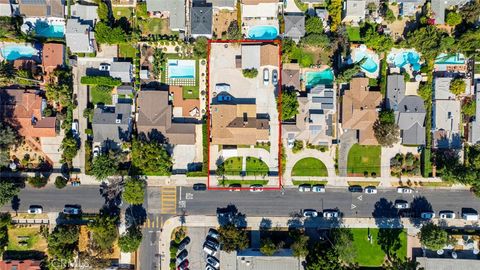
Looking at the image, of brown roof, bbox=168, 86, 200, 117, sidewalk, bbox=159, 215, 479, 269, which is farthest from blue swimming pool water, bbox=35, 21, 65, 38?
sidewalk, bbox=159, 215, 479, 269

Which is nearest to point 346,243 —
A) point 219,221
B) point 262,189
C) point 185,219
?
point 262,189

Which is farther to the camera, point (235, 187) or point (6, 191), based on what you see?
point (235, 187)

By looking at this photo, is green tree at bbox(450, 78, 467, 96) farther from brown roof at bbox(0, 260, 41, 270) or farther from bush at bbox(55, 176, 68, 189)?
brown roof at bbox(0, 260, 41, 270)

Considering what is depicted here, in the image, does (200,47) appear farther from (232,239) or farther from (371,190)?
(371,190)

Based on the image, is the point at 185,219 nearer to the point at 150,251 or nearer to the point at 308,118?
the point at 150,251

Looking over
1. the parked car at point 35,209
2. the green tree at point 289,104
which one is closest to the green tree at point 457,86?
the green tree at point 289,104

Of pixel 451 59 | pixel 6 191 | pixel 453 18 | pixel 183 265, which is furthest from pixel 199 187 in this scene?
pixel 453 18
